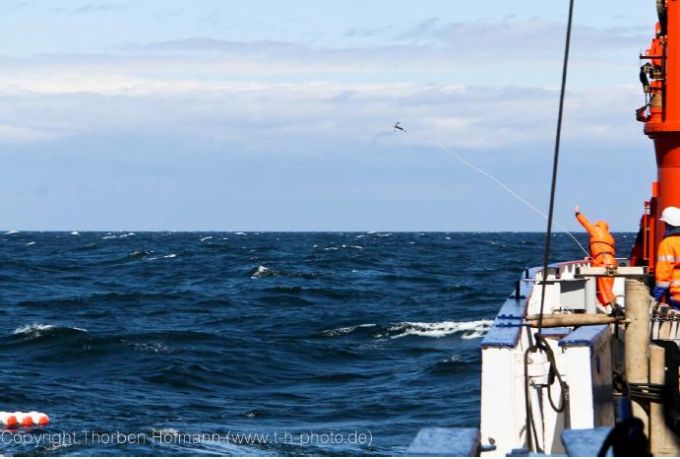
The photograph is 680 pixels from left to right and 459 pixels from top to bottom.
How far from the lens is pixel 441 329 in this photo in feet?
104

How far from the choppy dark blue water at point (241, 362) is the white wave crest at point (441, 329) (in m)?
0.07

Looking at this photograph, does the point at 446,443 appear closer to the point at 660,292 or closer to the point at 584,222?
the point at 660,292

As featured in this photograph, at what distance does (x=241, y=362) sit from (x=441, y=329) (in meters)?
7.60

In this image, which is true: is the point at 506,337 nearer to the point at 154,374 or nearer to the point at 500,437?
the point at 500,437

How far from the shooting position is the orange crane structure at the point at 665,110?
16562 mm

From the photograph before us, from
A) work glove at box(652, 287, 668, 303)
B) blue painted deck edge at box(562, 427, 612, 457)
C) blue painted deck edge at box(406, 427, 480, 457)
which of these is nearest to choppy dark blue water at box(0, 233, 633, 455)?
work glove at box(652, 287, 668, 303)

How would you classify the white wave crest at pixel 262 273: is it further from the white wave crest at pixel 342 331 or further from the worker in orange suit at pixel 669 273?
the worker in orange suit at pixel 669 273

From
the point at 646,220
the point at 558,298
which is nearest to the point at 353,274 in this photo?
the point at 646,220

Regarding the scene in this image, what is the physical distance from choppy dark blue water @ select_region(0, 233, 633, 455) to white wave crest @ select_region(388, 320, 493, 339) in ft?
0.22

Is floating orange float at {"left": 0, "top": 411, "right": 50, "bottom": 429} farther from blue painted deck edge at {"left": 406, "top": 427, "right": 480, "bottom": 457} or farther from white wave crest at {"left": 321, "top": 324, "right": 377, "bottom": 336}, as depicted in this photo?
white wave crest at {"left": 321, "top": 324, "right": 377, "bottom": 336}

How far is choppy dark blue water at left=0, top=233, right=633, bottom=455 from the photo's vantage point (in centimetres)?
1673

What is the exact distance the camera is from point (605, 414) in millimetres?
8773

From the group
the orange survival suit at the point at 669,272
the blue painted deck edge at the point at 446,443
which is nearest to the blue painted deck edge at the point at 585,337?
the orange survival suit at the point at 669,272

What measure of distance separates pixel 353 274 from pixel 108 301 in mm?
19524
